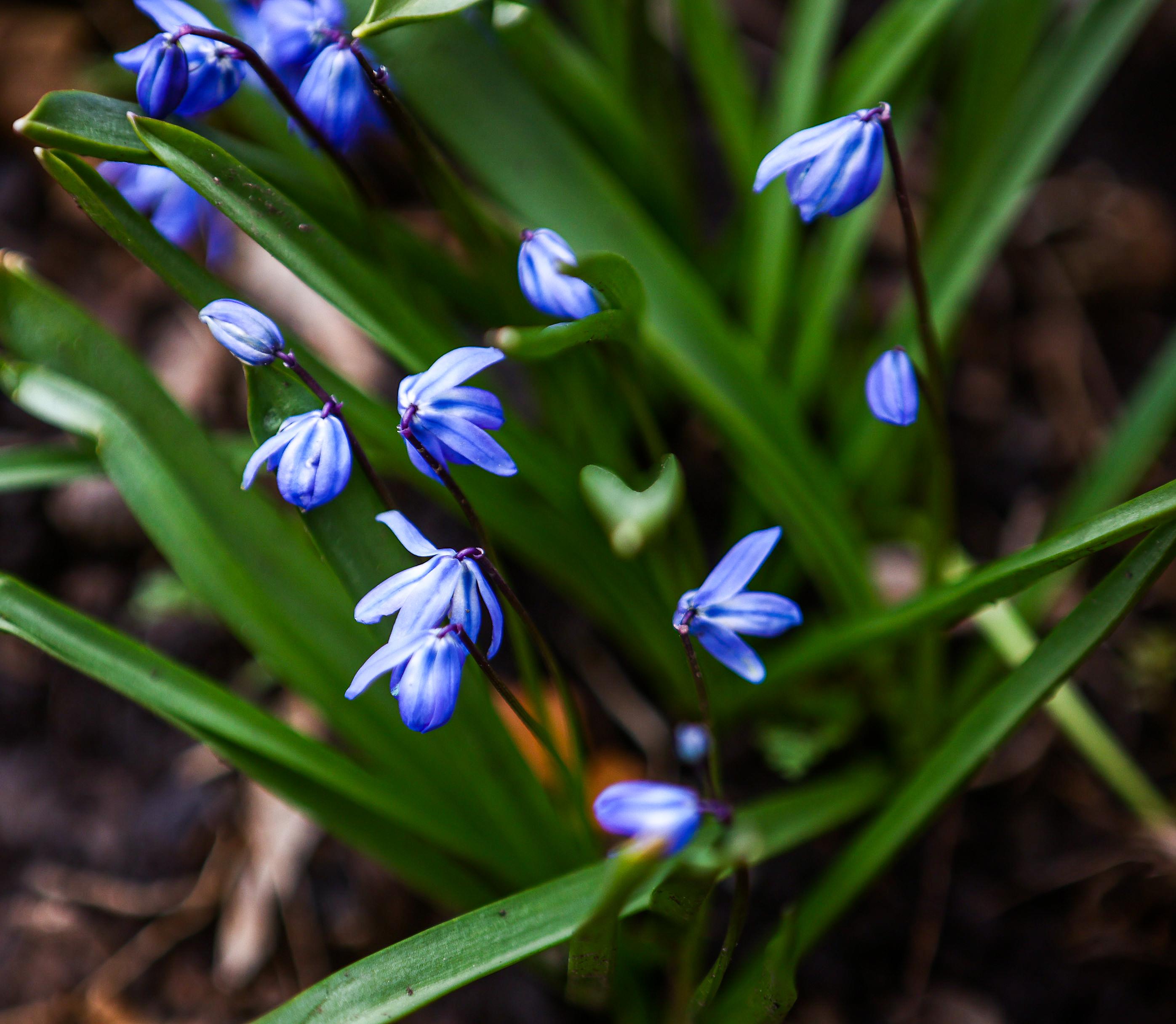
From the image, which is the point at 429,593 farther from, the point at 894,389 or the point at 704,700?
the point at 894,389

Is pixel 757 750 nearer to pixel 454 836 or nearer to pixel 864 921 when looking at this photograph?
pixel 864 921

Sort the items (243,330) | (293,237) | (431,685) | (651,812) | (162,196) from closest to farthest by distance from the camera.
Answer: (651,812)
(431,685)
(243,330)
(293,237)
(162,196)

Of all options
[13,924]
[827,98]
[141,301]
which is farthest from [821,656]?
[141,301]

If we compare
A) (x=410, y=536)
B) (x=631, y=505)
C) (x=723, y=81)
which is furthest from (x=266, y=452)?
(x=723, y=81)

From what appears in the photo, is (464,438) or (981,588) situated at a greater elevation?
(464,438)

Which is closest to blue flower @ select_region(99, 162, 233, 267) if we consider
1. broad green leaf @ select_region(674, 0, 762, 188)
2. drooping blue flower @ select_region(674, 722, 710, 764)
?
broad green leaf @ select_region(674, 0, 762, 188)

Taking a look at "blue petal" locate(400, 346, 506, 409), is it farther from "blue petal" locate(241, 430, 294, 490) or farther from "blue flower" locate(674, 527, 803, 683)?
"blue flower" locate(674, 527, 803, 683)

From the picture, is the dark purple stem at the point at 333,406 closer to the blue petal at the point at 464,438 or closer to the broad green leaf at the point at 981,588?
the blue petal at the point at 464,438
